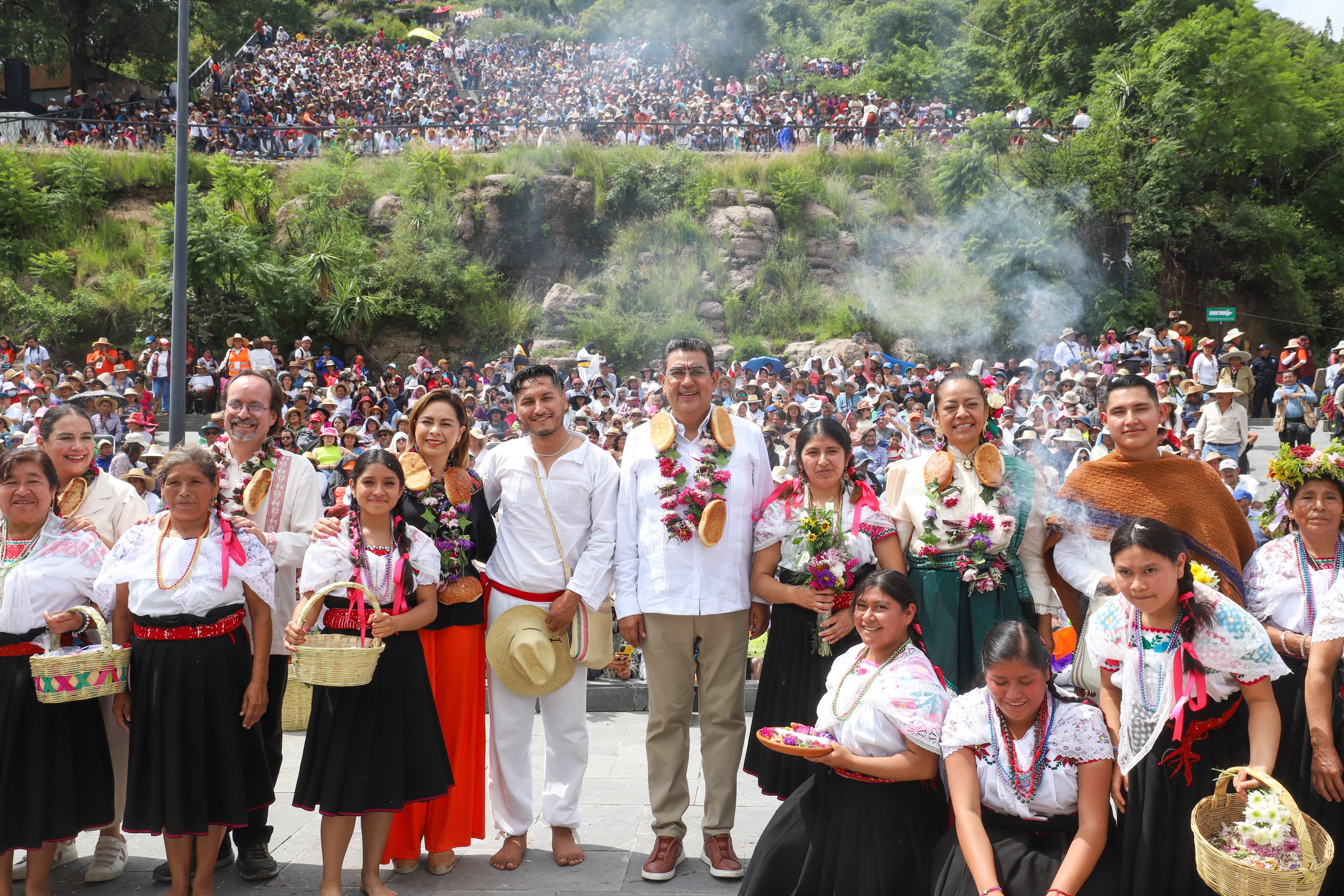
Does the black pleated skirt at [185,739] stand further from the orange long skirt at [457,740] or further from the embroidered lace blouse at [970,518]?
the embroidered lace blouse at [970,518]

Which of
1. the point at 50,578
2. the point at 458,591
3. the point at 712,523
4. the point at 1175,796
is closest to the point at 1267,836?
the point at 1175,796

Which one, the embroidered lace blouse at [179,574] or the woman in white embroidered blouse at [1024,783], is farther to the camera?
the embroidered lace blouse at [179,574]

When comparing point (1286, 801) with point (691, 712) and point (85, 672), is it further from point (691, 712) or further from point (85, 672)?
point (85, 672)

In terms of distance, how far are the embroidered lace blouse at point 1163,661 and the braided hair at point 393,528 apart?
2.65 metres

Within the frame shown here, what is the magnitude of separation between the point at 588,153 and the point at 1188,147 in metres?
17.7

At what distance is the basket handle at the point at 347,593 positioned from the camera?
3816 millimetres

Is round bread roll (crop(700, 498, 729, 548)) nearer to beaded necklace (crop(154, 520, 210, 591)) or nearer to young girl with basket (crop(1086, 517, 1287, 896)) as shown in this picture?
young girl with basket (crop(1086, 517, 1287, 896))

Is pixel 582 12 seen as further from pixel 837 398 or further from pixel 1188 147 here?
pixel 837 398

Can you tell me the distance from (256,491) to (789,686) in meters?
2.44

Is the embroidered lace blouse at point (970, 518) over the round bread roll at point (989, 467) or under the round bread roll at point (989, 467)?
under

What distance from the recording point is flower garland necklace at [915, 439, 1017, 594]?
13.5 ft

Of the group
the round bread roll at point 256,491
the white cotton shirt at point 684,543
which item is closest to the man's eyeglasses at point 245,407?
the round bread roll at point 256,491

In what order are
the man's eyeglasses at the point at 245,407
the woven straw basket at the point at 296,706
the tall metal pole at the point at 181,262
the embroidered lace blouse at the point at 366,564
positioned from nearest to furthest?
the embroidered lace blouse at the point at 366,564 < the man's eyeglasses at the point at 245,407 < the woven straw basket at the point at 296,706 < the tall metal pole at the point at 181,262

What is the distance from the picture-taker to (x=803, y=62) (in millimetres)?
45406
